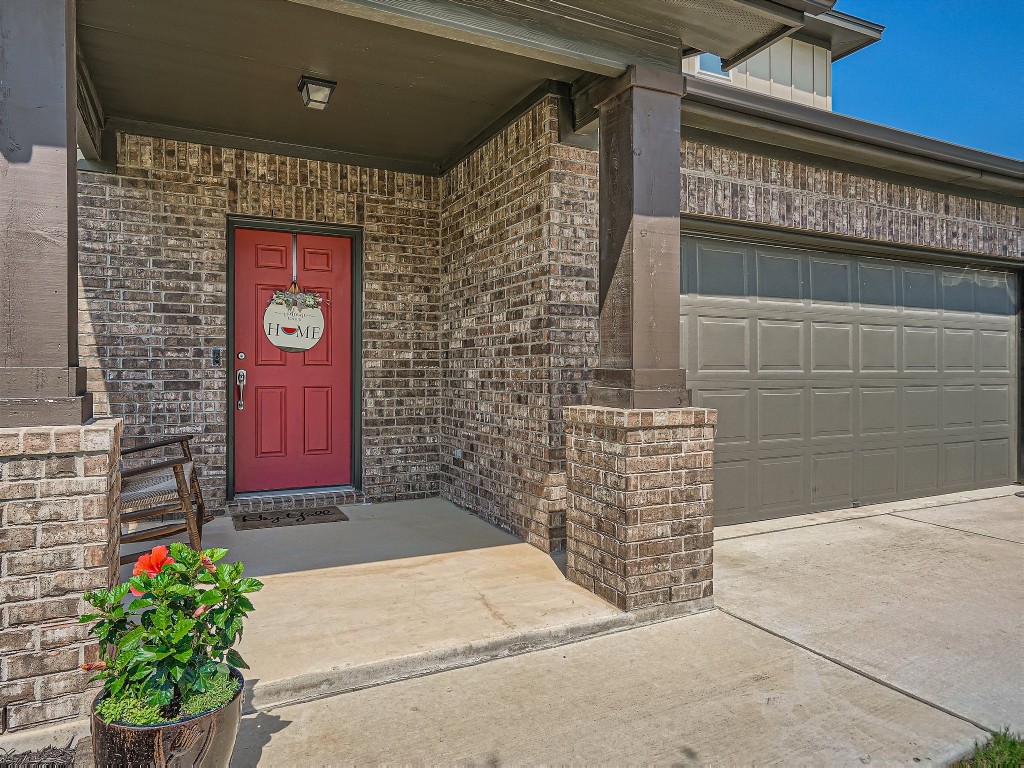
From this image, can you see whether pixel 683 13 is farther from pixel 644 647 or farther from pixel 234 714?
pixel 234 714

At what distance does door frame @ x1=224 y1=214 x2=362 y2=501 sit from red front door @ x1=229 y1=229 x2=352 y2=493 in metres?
0.04

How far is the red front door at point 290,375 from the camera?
492 cm

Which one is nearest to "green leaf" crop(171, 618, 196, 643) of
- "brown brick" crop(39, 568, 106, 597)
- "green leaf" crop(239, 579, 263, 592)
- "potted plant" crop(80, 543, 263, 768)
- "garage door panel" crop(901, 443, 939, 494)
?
"potted plant" crop(80, 543, 263, 768)

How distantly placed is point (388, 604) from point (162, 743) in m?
1.57

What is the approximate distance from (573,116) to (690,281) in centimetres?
146

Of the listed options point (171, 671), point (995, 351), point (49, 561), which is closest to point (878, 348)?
point (995, 351)

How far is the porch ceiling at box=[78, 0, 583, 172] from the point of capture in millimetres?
3160

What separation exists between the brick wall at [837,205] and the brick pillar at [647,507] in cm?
202

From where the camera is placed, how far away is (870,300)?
553cm

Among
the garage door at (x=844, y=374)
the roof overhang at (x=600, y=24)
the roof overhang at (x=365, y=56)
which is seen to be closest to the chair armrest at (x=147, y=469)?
the roof overhang at (x=365, y=56)

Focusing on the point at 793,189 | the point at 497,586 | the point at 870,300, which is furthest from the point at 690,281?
the point at 497,586

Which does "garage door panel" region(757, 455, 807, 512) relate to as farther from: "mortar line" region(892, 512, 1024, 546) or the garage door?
"mortar line" region(892, 512, 1024, 546)

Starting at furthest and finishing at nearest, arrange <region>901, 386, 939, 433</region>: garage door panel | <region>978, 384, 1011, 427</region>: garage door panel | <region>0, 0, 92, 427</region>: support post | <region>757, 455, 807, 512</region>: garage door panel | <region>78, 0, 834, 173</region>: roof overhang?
<region>978, 384, 1011, 427</region>: garage door panel → <region>901, 386, 939, 433</region>: garage door panel → <region>757, 455, 807, 512</region>: garage door panel → <region>78, 0, 834, 173</region>: roof overhang → <region>0, 0, 92, 427</region>: support post

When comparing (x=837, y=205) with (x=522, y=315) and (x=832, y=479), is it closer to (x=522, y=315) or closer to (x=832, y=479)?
(x=832, y=479)
